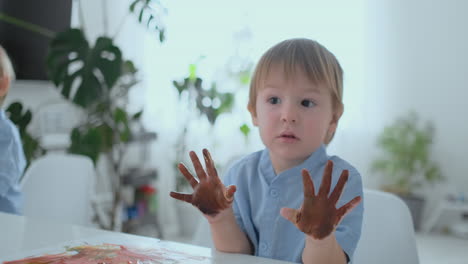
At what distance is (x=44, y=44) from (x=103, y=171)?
1.02 m

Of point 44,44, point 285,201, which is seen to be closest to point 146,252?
point 285,201

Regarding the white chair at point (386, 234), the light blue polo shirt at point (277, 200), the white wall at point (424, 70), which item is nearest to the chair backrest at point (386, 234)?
the white chair at point (386, 234)

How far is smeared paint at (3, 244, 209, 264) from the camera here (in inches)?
29.1

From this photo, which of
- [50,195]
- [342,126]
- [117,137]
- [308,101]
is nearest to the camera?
[308,101]

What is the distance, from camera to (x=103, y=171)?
352cm

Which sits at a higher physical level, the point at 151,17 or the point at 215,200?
the point at 151,17

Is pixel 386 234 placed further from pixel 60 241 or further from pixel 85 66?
pixel 85 66

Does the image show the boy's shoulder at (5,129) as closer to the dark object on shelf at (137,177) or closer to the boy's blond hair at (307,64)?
the boy's blond hair at (307,64)

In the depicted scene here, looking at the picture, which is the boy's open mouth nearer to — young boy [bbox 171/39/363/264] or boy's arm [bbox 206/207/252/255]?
young boy [bbox 171/39/363/264]

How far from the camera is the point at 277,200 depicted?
99cm

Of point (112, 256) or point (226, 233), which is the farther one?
point (226, 233)

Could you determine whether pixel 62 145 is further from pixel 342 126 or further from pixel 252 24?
pixel 342 126

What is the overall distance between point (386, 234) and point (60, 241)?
2.03ft

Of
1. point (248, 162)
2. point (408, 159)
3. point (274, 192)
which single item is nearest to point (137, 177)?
point (408, 159)
